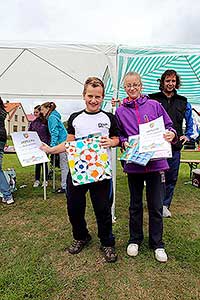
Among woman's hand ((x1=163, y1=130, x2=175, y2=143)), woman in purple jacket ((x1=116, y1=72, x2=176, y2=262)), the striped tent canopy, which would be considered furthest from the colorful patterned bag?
the striped tent canopy

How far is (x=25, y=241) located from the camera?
326 centimetres

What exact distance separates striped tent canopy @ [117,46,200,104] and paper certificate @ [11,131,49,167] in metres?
1.57

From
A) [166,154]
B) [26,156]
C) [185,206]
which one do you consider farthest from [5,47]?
[185,206]

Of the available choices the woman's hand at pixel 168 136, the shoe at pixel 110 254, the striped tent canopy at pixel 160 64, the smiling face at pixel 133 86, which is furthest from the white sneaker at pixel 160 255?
the striped tent canopy at pixel 160 64

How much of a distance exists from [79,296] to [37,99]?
5.86 metres

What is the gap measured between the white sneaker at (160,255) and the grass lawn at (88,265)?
1.9 inches

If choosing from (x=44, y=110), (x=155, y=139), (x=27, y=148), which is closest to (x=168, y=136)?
(x=155, y=139)

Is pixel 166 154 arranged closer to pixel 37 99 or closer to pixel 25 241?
pixel 25 241

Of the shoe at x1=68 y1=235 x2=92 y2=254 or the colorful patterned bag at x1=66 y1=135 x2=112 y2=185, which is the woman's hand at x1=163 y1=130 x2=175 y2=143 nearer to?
the colorful patterned bag at x1=66 y1=135 x2=112 y2=185

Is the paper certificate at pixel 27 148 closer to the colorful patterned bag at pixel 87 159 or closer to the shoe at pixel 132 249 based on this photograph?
the colorful patterned bag at pixel 87 159

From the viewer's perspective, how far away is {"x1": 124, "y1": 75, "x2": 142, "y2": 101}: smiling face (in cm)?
264

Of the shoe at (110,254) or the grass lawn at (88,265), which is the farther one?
the shoe at (110,254)

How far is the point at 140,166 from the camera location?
2650 mm

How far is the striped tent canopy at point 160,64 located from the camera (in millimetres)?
3648
